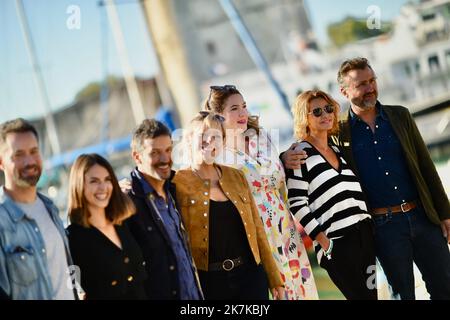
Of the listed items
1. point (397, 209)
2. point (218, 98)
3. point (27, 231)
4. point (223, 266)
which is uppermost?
point (218, 98)

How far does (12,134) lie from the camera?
3.94 metres

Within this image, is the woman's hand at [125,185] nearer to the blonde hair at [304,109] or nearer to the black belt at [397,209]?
the blonde hair at [304,109]

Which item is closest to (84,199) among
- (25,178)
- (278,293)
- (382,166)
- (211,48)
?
(25,178)

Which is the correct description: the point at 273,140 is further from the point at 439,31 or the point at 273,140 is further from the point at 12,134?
the point at 439,31

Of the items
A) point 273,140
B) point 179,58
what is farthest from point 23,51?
point 273,140

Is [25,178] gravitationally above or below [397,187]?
above

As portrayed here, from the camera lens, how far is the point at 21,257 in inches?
150

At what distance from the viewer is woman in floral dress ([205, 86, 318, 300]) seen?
4.84 m

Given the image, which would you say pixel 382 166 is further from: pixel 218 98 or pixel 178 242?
pixel 178 242

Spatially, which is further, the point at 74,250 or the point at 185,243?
the point at 185,243

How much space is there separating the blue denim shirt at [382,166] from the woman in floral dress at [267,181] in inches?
19.4

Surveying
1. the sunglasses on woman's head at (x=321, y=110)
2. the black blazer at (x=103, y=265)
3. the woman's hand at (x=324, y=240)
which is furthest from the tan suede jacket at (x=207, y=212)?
the sunglasses on woman's head at (x=321, y=110)

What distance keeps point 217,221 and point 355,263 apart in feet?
2.95
